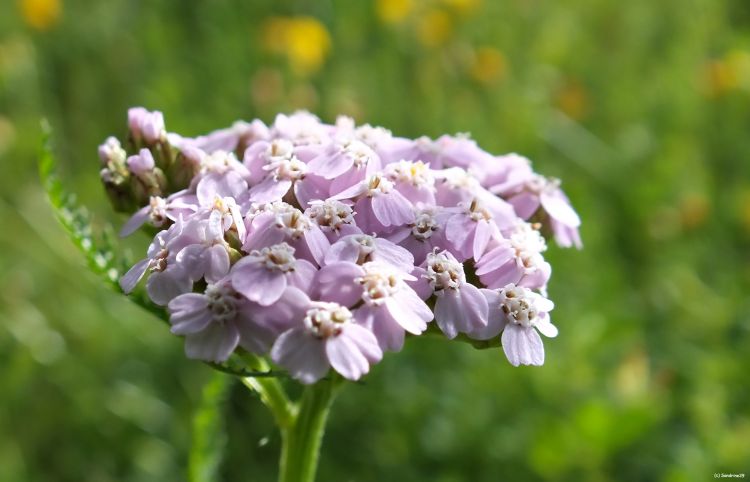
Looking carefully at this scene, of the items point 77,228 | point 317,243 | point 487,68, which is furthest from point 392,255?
point 487,68

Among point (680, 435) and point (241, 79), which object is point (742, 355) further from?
point (241, 79)

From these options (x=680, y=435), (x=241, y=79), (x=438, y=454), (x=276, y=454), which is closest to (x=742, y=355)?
(x=680, y=435)

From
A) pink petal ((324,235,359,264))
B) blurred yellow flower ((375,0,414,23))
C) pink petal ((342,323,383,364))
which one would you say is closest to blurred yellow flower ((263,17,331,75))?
blurred yellow flower ((375,0,414,23))

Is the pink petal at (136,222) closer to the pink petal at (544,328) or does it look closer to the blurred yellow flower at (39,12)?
the pink petal at (544,328)

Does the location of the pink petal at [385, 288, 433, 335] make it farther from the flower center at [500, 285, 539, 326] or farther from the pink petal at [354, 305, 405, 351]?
the flower center at [500, 285, 539, 326]

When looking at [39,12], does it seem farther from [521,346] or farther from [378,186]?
[521,346]

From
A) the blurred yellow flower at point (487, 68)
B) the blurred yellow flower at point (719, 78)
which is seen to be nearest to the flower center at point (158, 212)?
the blurred yellow flower at point (487, 68)
